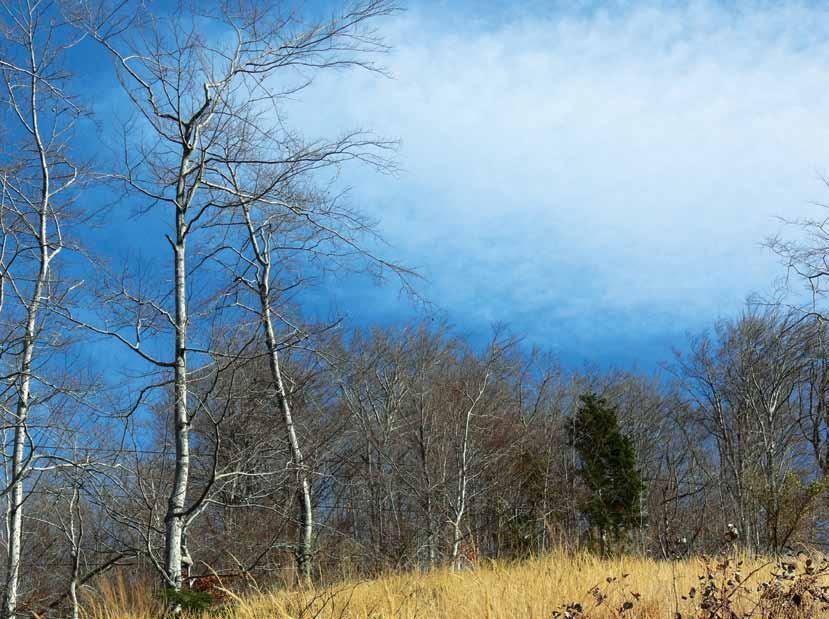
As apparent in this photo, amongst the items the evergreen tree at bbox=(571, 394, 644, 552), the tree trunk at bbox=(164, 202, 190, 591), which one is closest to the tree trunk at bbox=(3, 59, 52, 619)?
the tree trunk at bbox=(164, 202, 190, 591)

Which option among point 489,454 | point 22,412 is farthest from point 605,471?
point 22,412

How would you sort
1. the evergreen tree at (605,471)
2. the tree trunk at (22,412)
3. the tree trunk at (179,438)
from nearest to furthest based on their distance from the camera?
1. the tree trunk at (179,438)
2. the tree trunk at (22,412)
3. the evergreen tree at (605,471)

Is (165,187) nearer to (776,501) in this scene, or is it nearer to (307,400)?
(307,400)

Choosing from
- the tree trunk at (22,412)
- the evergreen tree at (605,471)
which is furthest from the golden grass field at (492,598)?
the evergreen tree at (605,471)

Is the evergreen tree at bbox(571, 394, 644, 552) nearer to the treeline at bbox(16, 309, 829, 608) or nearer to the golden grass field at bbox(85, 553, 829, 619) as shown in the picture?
the treeline at bbox(16, 309, 829, 608)

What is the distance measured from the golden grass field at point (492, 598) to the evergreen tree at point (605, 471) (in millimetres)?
15734

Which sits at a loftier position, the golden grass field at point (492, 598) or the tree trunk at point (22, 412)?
the tree trunk at point (22, 412)

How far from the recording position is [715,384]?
2645 cm

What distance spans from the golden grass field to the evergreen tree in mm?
15734

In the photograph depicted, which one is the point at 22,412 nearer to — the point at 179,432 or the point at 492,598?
the point at 179,432

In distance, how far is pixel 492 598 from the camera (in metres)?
5.13

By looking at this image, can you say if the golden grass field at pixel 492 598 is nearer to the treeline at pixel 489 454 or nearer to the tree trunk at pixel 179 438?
the tree trunk at pixel 179 438

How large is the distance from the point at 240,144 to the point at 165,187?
92cm

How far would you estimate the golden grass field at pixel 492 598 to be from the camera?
5012 millimetres
